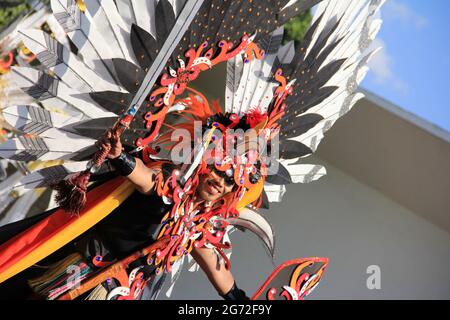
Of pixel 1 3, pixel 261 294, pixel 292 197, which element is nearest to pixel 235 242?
pixel 292 197

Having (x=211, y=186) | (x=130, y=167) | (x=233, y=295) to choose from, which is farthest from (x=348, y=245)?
(x=130, y=167)

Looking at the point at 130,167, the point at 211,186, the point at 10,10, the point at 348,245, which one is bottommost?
the point at 348,245

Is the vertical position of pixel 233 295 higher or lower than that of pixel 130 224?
lower

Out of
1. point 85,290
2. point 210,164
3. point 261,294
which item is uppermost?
point 210,164

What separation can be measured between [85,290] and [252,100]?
652 millimetres

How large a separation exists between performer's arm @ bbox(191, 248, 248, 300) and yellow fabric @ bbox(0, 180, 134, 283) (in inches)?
11.9

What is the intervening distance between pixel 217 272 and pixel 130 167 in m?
0.47

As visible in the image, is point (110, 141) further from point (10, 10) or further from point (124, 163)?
point (10, 10)

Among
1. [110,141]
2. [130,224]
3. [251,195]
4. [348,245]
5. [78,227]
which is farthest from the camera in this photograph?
[348,245]

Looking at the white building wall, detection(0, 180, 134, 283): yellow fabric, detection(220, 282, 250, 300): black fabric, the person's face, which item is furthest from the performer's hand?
the white building wall

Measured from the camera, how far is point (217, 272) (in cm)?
183
